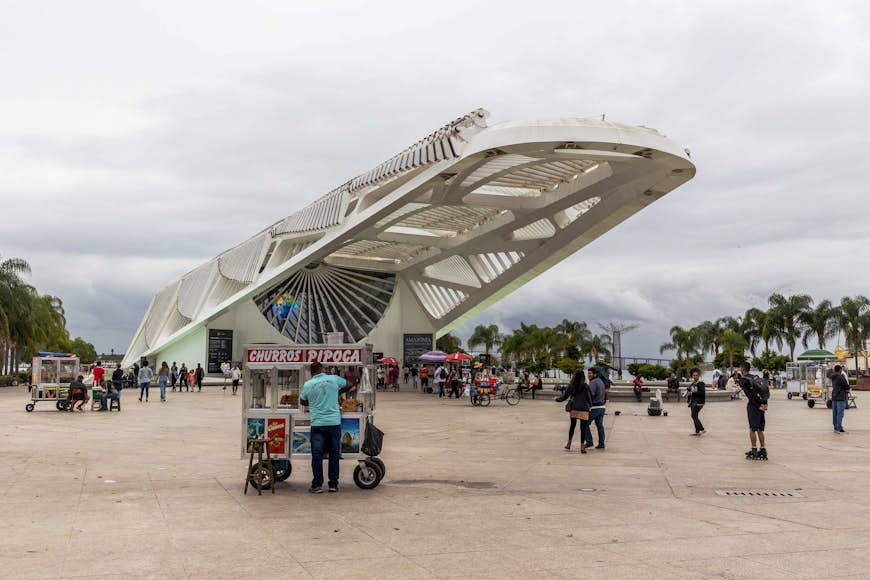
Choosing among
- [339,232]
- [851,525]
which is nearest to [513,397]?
[339,232]

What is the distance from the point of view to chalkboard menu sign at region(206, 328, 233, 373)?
47219 millimetres

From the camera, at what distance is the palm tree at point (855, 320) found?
216 feet

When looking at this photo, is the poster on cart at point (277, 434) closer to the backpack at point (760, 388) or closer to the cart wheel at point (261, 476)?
the cart wheel at point (261, 476)

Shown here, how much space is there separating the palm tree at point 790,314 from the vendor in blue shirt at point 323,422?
226 feet

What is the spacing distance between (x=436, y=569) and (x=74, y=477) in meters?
6.11

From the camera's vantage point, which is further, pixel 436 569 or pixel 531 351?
pixel 531 351

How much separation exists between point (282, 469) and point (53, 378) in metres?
17.1

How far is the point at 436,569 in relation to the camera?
5434 millimetres

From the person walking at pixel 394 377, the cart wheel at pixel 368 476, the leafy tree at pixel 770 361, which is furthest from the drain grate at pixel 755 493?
the leafy tree at pixel 770 361

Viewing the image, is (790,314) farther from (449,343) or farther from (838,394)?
(838,394)

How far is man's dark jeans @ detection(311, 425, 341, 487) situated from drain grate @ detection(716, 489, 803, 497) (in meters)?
→ 4.21

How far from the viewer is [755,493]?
876cm

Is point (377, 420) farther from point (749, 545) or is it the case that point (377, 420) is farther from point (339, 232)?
point (339, 232)

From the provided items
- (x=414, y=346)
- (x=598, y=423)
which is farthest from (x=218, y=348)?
(x=598, y=423)
